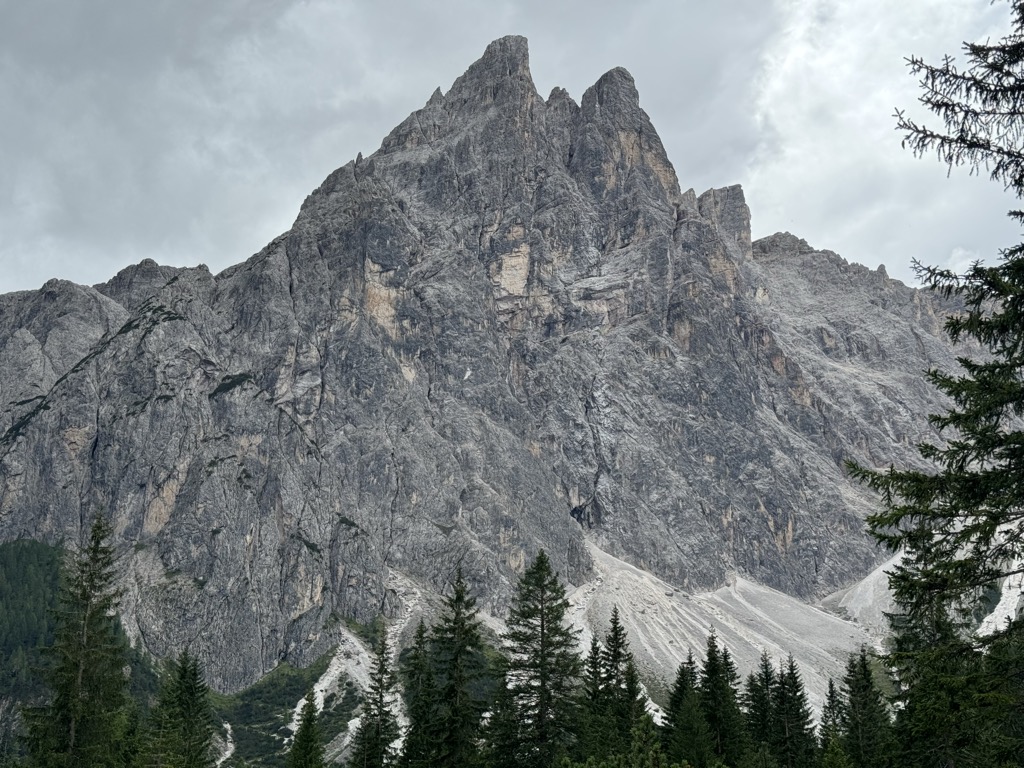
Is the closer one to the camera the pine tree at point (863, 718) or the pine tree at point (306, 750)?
the pine tree at point (863, 718)

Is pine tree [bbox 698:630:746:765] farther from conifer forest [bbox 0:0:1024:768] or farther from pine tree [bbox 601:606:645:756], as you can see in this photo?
pine tree [bbox 601:606:645:756]

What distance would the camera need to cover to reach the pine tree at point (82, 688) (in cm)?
3272

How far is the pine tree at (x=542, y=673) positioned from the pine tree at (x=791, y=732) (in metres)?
23.7

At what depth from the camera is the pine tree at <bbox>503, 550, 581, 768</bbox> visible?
3697cm

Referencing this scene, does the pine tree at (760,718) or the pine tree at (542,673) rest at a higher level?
the pine tree at (542,673)

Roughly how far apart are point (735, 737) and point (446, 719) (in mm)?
24773

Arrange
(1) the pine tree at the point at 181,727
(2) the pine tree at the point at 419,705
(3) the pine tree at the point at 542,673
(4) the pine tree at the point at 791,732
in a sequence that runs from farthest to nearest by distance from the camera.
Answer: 1. (4) the pine tree at the point at 791,732
2. (2) the pine tree at the point at 419,705
3. (1) the pine tree at the point at 181,727
4. (3) the pine tree at the point at 542,673

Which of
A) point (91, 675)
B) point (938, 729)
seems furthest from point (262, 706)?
point (938, 729)

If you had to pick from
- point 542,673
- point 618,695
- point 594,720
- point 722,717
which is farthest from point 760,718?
point 542,673

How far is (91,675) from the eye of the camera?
33.5m

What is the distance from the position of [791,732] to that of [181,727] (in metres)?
39.1

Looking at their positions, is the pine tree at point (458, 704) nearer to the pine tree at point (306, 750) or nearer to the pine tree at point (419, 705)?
the pine tree at point (419, 705)

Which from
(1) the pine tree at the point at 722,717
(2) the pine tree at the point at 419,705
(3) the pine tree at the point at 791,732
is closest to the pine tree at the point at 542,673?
(2) the pine tree at the point at 419,705

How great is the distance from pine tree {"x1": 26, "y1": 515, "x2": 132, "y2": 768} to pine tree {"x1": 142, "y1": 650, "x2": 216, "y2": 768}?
12.7 ft
